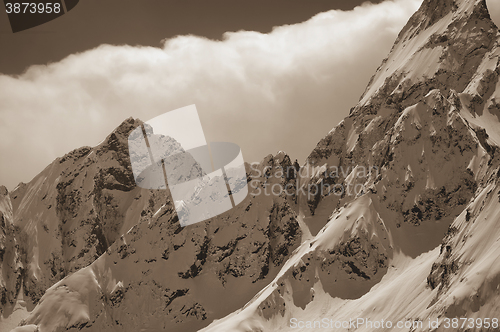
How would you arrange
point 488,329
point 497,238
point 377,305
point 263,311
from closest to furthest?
point 488,329 → point 497,238 → point 377,305 → point 263,311

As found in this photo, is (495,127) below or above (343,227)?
above

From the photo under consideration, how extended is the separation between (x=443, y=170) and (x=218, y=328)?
3345 inches

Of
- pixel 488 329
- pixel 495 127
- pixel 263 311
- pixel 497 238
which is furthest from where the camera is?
pixel 495 127

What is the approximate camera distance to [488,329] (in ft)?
297

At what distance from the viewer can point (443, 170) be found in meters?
169

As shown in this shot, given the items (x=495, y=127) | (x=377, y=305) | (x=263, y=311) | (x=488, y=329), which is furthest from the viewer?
(x=495, y=127)

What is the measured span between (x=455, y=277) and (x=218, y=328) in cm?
8323

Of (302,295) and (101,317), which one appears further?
(101,317)

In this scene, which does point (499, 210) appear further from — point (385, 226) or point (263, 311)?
point (263, 311)

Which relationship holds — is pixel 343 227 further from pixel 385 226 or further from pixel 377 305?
pixel 377 305

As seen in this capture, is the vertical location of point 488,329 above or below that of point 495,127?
below

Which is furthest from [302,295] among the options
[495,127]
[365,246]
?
[495,127]

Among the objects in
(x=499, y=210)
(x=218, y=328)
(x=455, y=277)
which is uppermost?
(x=499, y=210)

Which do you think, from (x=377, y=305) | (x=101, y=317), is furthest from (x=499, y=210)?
(x=101, y=317)
